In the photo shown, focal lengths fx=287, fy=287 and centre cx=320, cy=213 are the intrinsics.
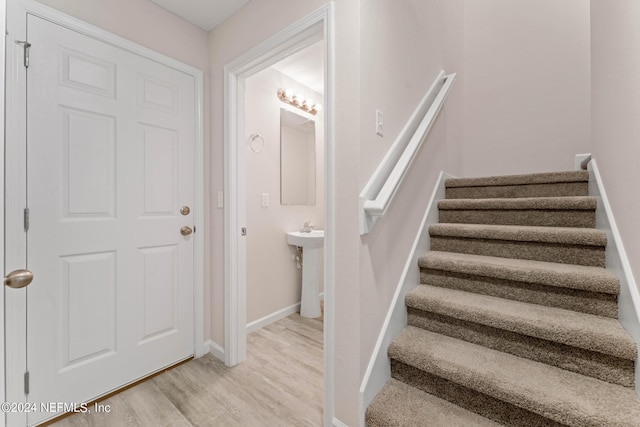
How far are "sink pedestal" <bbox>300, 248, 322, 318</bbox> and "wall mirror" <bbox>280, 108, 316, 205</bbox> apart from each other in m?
0.59

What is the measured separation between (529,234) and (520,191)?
63 cm

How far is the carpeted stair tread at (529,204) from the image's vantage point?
65.4 inches

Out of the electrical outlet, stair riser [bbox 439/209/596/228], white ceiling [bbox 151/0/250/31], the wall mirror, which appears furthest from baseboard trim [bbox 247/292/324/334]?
white ceiling [bbox 151/0/250/31]

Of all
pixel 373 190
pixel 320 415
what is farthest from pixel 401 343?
pixel 373 190

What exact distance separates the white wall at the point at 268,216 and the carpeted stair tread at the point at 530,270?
151 centimetres

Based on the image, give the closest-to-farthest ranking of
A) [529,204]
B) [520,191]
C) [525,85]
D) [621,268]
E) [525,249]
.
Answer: [621,268] < [525,249] < [529,204] < [520,191] < [525,85]

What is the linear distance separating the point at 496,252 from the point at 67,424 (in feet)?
8.43

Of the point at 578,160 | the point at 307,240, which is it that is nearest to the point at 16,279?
the point at 307,240

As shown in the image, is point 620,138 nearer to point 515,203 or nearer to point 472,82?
point 515,203

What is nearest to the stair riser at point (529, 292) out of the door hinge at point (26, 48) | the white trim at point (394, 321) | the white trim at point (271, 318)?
the white trim at point (394, 321)

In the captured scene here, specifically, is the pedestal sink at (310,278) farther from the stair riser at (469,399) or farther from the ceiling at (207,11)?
the ceiling at (207,11)

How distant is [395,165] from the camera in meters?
1.60

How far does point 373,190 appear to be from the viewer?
1397mm

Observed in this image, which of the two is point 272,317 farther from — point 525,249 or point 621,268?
point 621,268
